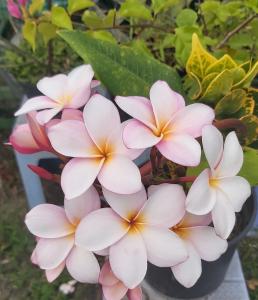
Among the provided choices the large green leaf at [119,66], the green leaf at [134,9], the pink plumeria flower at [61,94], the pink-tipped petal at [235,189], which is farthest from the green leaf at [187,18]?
the pink-tipped petal at [235,189]

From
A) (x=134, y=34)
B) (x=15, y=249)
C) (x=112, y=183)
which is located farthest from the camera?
(x=15, y=249)

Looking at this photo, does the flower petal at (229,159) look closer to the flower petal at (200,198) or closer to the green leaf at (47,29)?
the flower petal at (200,198)

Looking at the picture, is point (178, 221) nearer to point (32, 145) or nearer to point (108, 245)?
point (108, 245)

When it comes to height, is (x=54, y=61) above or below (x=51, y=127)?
below

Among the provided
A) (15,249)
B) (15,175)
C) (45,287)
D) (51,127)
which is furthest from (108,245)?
(15,175)

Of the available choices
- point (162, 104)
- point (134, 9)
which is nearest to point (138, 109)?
point (162, 104)

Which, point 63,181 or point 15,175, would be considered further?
point 15,175

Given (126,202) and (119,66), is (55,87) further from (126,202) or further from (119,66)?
(126,202)
